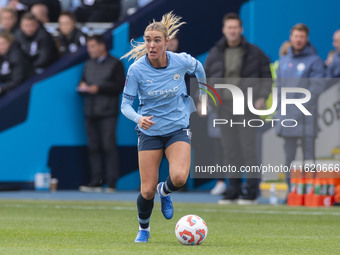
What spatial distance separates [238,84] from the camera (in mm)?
14016

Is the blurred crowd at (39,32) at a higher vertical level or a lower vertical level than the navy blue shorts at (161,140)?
higher

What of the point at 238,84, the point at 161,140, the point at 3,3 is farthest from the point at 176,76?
the point at 3,3

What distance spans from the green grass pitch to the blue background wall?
2514 millimetres

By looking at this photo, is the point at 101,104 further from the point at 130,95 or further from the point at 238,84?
the point at 130,95

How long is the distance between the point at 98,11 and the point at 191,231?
1083 cm

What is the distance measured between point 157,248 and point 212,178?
9.49m

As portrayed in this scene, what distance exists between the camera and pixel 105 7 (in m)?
18.4

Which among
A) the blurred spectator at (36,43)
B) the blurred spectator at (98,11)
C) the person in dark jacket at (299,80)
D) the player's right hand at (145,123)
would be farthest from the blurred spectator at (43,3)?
the player's right hand at (145,123)

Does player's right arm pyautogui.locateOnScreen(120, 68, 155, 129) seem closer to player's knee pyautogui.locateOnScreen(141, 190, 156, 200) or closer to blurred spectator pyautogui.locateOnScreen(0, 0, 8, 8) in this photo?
player's knee pyautogui.locateOnScreen(141, 190, 156, 200)

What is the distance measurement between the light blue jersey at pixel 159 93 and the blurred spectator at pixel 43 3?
10.4m

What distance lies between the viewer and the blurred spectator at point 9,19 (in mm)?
17766

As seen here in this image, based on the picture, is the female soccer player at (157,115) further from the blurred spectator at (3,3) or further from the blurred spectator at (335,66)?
the blurred spectator at (3,3)

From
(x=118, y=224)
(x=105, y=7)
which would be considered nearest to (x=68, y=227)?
(x=118, y=224)

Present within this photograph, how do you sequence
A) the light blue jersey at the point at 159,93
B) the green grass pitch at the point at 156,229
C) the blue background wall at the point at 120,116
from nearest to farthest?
the green grass pitch at the point at 156,229 → the light blue jersey at the point at 159,93 → the blue background wall at the point at 120,116
